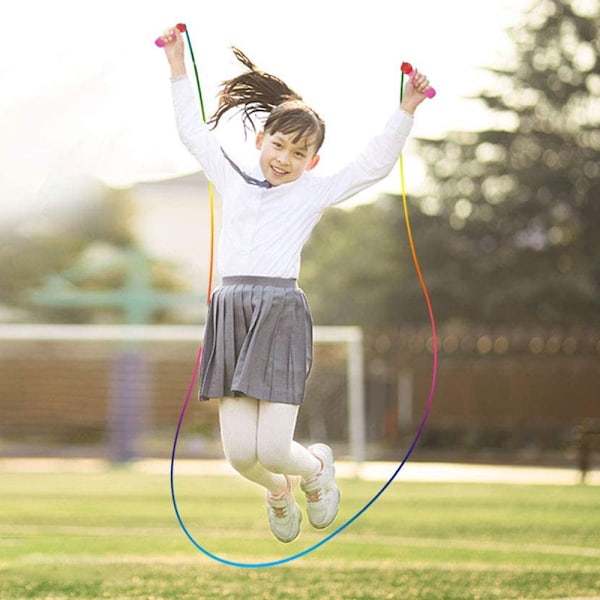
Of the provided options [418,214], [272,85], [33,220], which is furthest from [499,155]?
[272,85]

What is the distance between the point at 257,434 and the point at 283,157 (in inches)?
44.4

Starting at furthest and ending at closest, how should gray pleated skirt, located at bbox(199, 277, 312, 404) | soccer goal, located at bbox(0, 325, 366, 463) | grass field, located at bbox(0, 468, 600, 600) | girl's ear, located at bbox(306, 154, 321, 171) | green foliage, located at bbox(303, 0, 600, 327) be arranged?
green foliage, located at bbox(303, 0, 600, 327)
soccer goal, located at bbox(0, 325, 366, 463)
grass field, located at bbox(0, 468, 600, 600)
girl's ear, located at bbox(306, 154, 321, 171)
gray pleated skirt, located at bbox(199, 277, 312, 404)

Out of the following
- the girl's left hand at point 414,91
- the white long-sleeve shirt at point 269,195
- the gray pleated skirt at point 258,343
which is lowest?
the gray pleated skirt at point 258,343

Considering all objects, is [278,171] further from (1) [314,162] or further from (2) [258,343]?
(2) [258,343]

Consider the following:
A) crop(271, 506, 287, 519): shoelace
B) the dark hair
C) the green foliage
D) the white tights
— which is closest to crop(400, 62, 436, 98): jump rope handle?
the dark hair

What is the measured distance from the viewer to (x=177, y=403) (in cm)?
2736

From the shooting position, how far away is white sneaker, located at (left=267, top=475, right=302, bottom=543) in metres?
6.60

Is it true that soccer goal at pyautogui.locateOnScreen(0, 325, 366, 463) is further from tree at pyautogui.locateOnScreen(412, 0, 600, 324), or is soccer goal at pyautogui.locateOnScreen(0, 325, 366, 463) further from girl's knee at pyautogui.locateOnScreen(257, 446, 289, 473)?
girl's knee at pyautogui.locateOnScreen(257, 446, 289, 473)

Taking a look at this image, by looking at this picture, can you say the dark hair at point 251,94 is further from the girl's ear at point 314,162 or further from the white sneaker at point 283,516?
the white sneaker at point 283,516

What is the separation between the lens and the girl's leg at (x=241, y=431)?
6141 mm

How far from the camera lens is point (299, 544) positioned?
1132 cm

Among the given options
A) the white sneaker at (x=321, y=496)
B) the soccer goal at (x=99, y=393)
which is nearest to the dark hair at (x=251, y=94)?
the white sneaker at (x=321, y=496)

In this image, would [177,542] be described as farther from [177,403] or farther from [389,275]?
[389,275]

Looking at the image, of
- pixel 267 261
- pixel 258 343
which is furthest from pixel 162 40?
pixel 258 343
